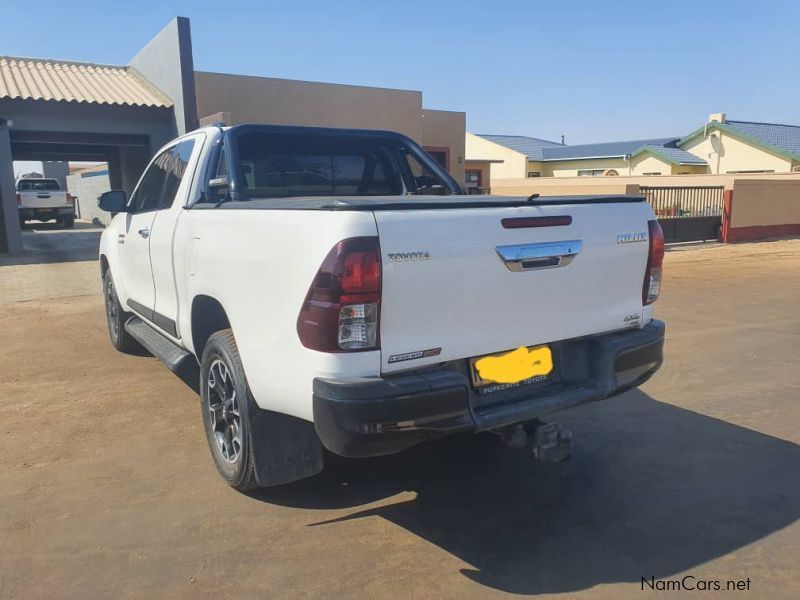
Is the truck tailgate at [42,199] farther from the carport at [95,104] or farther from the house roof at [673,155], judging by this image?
the house roof at [673,155]

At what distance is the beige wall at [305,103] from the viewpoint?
55.9 feet

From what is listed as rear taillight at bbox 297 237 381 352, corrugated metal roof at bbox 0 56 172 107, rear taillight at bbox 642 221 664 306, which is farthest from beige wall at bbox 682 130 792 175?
rear taillight at bbox 297 237 381 352

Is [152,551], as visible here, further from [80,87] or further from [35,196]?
[35,196]

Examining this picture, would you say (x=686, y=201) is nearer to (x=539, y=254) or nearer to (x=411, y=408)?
(x=539, y=254)

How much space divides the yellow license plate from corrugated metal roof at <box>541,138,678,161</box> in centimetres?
3883

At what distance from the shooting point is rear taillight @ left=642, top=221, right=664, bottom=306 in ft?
11.7

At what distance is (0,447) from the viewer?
14.1ft

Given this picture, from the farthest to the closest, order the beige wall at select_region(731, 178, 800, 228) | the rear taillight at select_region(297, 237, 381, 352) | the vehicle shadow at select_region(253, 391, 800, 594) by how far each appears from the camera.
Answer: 1. the beige wall at select_region(731, 178, 800, 228)
2. the vehicle shadow at select_region(253, 391, 800, 594)
3. the rear taillight at select_region(297, 237, 381, 352)

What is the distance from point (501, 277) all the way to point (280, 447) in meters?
1.38

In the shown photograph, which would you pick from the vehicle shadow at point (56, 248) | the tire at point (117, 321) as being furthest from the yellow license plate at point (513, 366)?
the vehicle shadow at point (56, 248)

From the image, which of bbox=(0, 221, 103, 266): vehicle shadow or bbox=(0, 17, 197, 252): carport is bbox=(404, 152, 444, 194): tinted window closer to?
bbox=(0, 221, 103, 266): vehicle shadow

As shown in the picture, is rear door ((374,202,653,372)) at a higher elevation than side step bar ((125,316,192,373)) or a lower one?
higher

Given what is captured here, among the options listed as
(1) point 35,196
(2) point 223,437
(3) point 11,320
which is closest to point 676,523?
(2) point 223,437

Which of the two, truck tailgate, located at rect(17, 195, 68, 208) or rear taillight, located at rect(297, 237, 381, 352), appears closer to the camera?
rear taillight, located at rect(297, 237, 381, 352)
